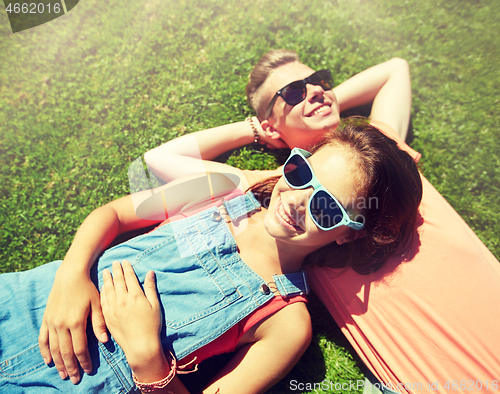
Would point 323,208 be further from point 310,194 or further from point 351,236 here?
point 351,236

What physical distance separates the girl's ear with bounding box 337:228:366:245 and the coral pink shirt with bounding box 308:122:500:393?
19.1 inches

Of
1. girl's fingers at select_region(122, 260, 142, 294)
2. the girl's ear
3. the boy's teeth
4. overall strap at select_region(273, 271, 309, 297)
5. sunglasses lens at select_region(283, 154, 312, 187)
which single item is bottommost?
overall strap at select_region(273, 271, 309, 297)

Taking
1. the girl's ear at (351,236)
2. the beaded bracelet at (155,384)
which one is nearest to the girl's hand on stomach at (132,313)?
the beaded bracelet at (155,384)

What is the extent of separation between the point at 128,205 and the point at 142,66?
206 cm

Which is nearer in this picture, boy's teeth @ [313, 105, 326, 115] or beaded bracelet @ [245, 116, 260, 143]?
boy's teeth @ [313, 105, 326, 115]

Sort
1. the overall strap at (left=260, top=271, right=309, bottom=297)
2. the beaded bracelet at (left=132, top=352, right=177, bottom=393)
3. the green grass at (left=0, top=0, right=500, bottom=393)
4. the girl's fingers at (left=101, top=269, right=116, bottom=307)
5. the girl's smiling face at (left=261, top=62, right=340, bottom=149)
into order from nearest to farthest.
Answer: the beaded bracelet at (left=132, top=352, right=177, bottom=393) < the girl's fingers at (left=101, top=269, right=116, bottom=307) < the overall strap at (left=260, top=271, right=309, bottom=297) < the girl's smiling face at (left=261, top=62, right=340, bottom=149) < the green grass at (left=0, top=0, right=500, bottom=393)

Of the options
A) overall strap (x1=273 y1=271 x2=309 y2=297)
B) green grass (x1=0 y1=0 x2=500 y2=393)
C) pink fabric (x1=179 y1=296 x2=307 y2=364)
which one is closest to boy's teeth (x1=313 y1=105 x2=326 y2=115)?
green grass (x1=0 y1=0 x2=500 y2=393)

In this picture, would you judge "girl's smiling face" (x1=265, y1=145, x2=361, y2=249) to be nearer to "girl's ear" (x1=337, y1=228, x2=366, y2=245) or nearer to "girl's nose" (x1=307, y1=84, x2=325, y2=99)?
"girl's ear" (x1=337, y1=228, x2=366, y2=245)

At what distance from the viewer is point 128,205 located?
2.54 metres

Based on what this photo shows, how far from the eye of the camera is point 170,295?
222 cm

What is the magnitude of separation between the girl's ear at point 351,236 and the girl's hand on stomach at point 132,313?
1424mm

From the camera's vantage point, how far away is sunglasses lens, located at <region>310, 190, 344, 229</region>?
192 cm

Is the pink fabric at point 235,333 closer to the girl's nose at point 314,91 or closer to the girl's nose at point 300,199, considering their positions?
the girl's nose at point 300,199

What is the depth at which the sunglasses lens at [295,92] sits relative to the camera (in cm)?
278
